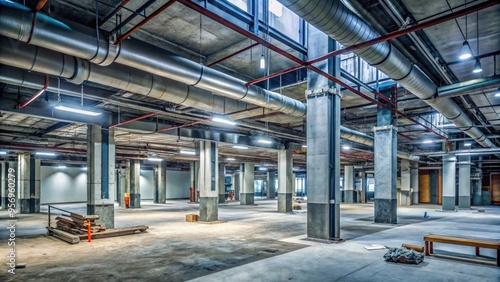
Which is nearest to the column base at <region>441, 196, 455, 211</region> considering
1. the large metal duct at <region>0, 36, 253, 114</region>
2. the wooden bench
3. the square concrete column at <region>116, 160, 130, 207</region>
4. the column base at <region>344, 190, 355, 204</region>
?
the column base at <region>344, 190, 355, 204</region>

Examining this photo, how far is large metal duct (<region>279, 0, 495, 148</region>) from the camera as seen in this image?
15.0 feet

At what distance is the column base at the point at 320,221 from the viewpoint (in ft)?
28.1

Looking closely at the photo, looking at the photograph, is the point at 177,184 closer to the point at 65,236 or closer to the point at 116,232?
the point at 116,232

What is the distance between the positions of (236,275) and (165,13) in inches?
198

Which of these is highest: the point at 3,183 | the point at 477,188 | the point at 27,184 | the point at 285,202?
the point at 27,184

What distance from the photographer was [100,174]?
11664mm

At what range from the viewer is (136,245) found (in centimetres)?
905

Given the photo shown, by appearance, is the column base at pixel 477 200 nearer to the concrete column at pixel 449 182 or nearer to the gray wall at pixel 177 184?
the concrete column at pixel 449 182

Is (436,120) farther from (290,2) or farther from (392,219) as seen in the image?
(290,2)

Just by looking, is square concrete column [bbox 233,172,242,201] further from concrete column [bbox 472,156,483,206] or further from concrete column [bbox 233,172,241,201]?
concrete column [bbox 472,156,483,206]

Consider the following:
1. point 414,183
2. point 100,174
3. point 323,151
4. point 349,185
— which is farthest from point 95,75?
point 414,183

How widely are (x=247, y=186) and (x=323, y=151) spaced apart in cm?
1808

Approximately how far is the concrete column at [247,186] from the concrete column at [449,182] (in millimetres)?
13531

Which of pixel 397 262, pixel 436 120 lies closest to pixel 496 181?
pixel 436 120
